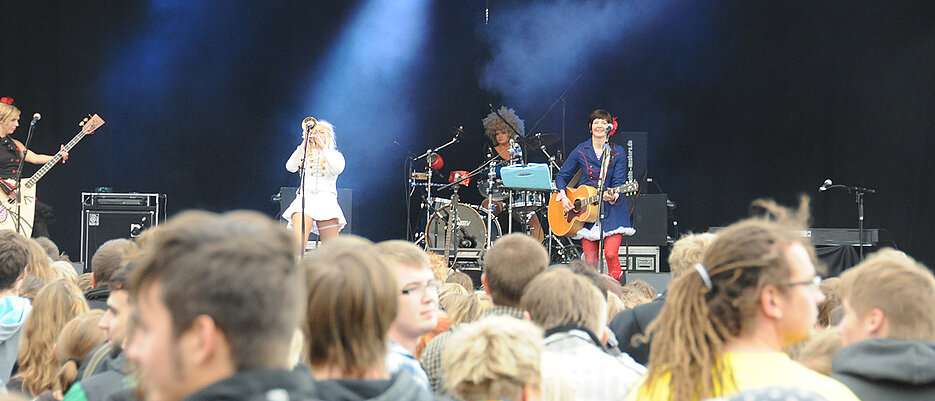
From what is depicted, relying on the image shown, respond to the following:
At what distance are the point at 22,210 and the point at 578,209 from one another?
572 centimetres

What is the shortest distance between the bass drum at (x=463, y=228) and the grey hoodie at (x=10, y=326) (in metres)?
7.48

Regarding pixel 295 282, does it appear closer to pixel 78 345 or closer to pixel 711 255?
pixel 711 255

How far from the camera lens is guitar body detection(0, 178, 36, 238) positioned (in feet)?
29.9

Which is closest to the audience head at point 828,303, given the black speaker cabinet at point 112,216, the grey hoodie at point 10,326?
the grey hoodie at point 10,326

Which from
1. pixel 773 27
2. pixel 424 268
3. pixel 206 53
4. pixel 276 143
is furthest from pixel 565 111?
pixel 424 268

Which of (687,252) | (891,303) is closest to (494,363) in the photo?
(891,303)

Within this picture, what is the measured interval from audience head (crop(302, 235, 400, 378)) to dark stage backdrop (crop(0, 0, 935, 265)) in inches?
417

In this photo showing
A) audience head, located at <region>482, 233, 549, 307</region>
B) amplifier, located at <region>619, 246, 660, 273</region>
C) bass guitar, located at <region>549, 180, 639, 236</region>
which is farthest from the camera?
amplifier, located at <region>619, 246, 660, 273</region>

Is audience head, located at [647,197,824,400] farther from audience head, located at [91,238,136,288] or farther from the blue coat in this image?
the blue coat

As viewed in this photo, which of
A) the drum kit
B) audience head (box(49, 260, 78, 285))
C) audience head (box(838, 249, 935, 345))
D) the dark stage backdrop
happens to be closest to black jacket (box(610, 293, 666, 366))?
audience head (box(838, 249, 935, 345))

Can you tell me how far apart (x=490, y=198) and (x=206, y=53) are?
4.42 m

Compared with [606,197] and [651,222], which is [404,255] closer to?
[606,197]

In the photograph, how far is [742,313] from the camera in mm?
1883

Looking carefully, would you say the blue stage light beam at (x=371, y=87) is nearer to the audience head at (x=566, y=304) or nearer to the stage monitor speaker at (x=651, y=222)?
the stage monitor speaker at (x=651, y=222)
